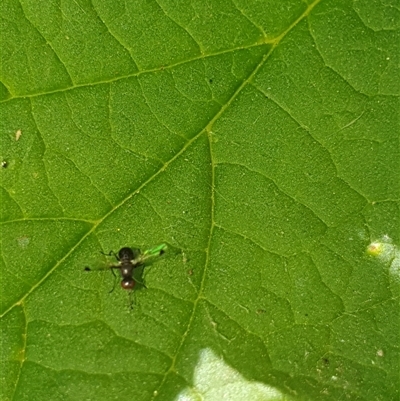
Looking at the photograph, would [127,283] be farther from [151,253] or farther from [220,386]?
[220,386]

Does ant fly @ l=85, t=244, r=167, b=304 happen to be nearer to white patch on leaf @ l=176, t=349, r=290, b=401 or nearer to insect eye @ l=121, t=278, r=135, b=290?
insect eye @ l=121, t=278, r=135, b=290

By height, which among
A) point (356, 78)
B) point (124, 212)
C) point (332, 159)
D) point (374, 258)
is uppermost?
point (356, 78)

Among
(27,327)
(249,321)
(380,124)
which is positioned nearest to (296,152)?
(380,124)

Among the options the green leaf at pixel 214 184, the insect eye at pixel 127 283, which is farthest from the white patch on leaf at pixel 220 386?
the insect eye at pixel 127 283

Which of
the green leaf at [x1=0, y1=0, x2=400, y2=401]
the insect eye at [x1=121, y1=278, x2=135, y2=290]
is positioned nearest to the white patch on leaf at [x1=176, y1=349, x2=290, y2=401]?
the green leaf at [x1=0, y1=0, x2=400, y2=401]

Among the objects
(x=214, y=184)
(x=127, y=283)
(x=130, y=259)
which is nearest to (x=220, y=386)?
(x=127, y=283)

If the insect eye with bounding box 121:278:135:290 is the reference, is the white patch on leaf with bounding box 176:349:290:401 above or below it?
below

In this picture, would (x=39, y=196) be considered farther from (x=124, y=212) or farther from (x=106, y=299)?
(x=106, y=299)
